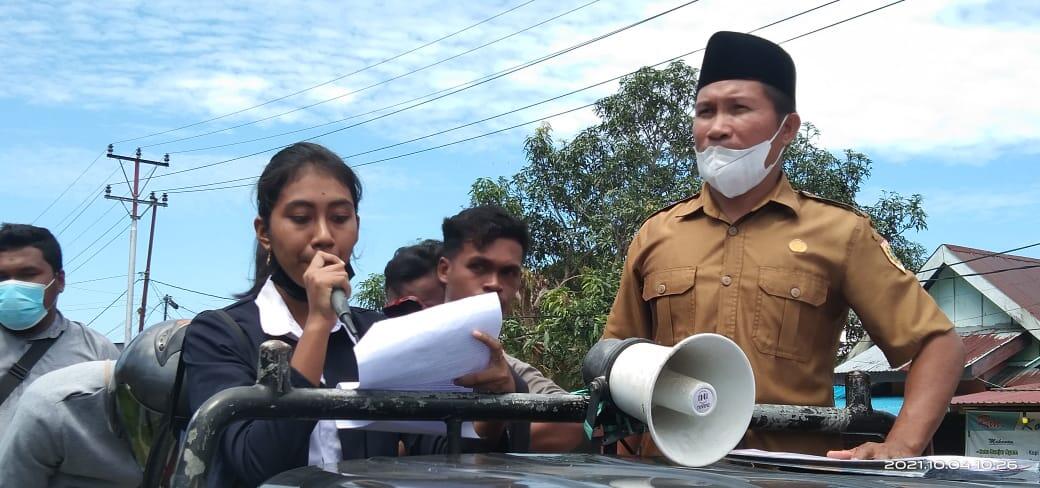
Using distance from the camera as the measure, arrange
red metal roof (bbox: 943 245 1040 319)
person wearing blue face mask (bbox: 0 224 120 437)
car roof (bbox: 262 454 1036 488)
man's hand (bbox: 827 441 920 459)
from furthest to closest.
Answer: red metal roof (bbox: 943 245 1040 319) → person wearing blue face mask (bbox: 0 224 120 437) → man's hand (bbox: 827 441 920 459) → car roof (bbox: 262 454 1036 488)

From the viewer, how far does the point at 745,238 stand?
2.79 metres

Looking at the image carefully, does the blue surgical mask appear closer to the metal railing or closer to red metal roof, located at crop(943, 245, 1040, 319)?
the metal railing

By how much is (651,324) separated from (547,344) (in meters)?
11.6

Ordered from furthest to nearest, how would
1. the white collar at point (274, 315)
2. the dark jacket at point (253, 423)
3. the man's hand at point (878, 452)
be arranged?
1. the white collar at point (274, 315)
2. the man's hand at point (878, 452)
3. the dark jacket at point (253, 423)

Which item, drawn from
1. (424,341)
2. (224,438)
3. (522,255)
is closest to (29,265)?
(522,255)

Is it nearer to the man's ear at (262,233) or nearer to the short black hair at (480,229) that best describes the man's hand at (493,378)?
the man's ear at (262,233)

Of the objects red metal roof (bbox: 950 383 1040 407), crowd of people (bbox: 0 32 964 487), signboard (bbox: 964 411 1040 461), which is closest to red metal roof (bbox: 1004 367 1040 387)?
red metal roof (bbox: 950 383 1040 407)

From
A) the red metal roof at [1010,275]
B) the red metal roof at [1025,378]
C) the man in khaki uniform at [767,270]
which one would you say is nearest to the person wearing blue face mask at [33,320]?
the man in khaki uniform at [767,270]

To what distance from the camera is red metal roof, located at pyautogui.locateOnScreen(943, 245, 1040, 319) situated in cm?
1752

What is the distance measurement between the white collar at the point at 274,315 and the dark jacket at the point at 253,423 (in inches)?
0.6

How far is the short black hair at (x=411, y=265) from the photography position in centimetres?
446

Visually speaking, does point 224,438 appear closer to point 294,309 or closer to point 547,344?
point 294,309

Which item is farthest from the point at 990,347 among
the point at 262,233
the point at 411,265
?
the point at 262,233

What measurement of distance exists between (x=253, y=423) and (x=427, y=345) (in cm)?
38
